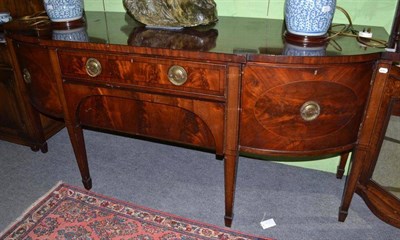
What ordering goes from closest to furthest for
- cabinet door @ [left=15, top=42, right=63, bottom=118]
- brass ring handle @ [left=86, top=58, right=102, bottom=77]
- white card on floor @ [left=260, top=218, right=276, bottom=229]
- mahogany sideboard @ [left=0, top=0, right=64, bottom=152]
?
1. brass ring handle @ [left=86, top=58, right=102, bottom=77]
2. cabinet door @ [left=15, top=42, right=63, bottom=118]
3. white card on floor @ [left=260, top=218, right=276, bottom=229]
4. mahogany sideboard @ [left=0, top=0, right=64, bottom=152]

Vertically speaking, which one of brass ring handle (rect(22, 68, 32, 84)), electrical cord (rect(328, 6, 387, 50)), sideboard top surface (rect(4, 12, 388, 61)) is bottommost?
brass ring handle (rect(22, 68, 32, 84))

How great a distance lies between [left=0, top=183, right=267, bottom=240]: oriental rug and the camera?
58.7 inches

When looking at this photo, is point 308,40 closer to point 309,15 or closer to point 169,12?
point 309,15

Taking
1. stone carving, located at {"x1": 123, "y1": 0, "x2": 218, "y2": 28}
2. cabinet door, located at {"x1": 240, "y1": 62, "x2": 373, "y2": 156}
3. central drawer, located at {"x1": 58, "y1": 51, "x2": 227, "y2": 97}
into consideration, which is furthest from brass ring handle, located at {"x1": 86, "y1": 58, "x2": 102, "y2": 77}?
cabinet door, located at {"x1": 240, "y1": 62, "x2": 373, "y2": 156}

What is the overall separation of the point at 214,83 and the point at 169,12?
0.44 meters

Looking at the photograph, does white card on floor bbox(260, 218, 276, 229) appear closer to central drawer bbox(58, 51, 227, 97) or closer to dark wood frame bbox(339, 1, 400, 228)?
dark wood frame bbox(339, 1, 400, 228)

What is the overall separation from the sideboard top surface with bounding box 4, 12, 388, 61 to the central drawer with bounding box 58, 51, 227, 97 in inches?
1.8

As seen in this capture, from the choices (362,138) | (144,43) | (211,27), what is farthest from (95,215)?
(362,138)

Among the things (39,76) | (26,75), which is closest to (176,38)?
(39,76)

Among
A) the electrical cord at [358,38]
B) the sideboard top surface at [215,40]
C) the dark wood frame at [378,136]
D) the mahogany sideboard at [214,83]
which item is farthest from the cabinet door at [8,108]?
the dark wood frame at [378,136]

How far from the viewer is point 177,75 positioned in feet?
3.92

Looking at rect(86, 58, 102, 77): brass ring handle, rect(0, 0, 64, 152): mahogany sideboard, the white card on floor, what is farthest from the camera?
rect(0, 0, 64, 152): mahogany sideboard

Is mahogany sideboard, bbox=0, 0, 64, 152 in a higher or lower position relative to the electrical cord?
lower

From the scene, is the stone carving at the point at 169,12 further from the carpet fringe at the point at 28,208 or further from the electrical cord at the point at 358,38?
the carpet fringe at the point at 28,208
